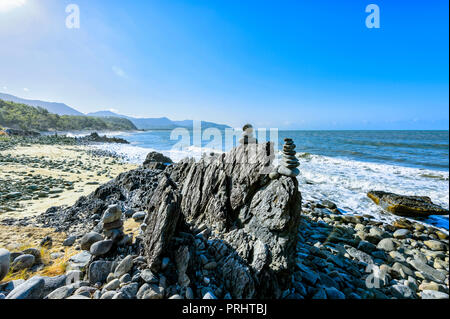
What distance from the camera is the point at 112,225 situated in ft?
13.4

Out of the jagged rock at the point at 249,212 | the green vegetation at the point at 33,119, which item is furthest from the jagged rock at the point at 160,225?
the green vegetation at the point at 33,119

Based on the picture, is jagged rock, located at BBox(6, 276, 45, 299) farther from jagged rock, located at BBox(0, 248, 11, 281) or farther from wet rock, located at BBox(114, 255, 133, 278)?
wet rock, located at BBox(114, 255, 133, 278)

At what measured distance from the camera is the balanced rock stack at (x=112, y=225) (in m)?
3.98

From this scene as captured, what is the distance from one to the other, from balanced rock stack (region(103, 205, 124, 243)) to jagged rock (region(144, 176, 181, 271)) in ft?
3.22

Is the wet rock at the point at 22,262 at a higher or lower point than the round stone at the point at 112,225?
lower

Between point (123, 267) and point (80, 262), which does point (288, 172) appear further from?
point (80, 262)

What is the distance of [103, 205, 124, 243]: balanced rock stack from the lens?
3.98 m

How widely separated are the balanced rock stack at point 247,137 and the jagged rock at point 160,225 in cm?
307

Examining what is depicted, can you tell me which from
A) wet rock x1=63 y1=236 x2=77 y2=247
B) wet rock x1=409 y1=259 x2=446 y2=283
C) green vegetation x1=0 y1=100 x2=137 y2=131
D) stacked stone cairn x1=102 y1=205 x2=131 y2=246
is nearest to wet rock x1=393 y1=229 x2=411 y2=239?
wet rock x1=409 y1=259 x2=446 y2=283

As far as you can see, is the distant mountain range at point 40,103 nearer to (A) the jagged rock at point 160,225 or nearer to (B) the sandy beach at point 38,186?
(B) the sandy beach at point 38,186

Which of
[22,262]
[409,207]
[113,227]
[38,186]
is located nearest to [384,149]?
[409,207]

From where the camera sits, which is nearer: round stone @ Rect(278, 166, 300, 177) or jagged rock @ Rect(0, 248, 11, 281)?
jagged rock @ Rect(0, 248, 11, 281)

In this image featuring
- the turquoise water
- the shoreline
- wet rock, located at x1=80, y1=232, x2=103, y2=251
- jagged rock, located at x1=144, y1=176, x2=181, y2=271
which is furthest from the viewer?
the turquoise water
